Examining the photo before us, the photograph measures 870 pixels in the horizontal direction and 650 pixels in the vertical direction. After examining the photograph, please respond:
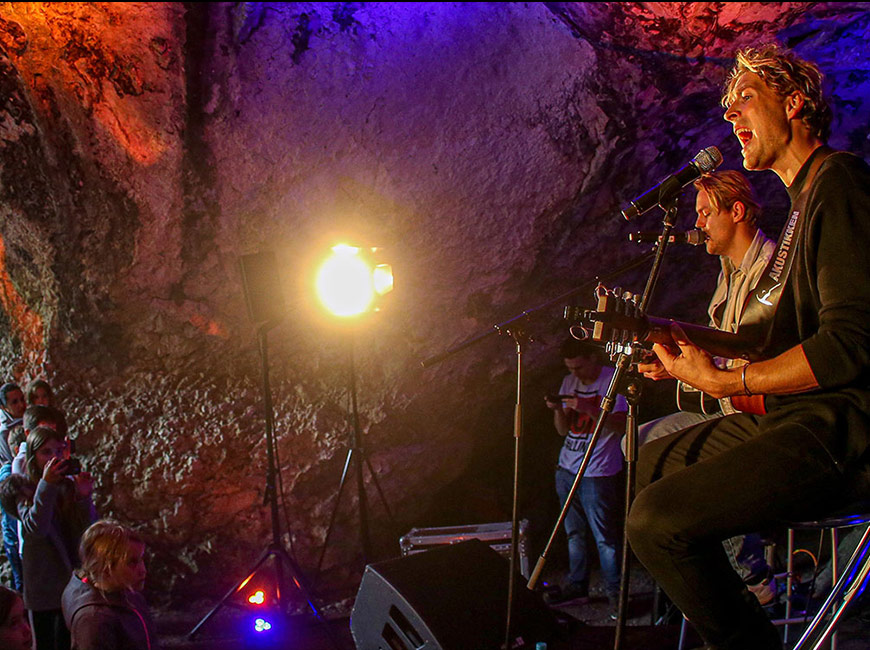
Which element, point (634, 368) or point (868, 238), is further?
point (634, 368)

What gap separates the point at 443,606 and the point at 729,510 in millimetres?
1188

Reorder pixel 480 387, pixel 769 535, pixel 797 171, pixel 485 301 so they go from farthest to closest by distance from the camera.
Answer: pixel 480 387
pixel 485 301
pixel 769 535
pixel 797 171

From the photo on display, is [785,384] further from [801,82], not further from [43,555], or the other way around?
[43,555]

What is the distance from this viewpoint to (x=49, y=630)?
374cm

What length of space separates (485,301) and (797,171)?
9.52 feet

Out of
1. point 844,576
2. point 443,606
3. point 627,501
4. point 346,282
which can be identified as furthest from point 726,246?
point 346,282

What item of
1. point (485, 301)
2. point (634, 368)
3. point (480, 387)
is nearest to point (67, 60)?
point (485, 301)

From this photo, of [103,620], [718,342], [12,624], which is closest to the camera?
[718,342]

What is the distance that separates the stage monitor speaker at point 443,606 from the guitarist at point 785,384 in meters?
0.88

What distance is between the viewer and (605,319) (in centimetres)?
193

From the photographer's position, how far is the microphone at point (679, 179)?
2340 millimetres

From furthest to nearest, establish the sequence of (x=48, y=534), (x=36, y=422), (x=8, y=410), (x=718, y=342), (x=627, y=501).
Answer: (x=8, y=410) → (x=36, y=422) → (x=48, y=534) → (x=627, y=501) → (x=718, y=342)

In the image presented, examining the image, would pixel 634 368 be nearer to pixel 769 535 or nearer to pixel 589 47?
pixel 769 535

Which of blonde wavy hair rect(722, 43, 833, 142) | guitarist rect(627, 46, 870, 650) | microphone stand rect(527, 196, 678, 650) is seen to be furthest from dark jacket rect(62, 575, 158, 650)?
blonde wavy hair rect(722, 43, 833, 142)
